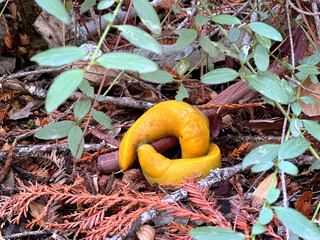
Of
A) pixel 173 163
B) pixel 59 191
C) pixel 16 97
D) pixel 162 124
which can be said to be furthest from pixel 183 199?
pixel 16 97

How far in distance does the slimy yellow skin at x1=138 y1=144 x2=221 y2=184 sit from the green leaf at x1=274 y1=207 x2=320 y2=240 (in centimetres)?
88

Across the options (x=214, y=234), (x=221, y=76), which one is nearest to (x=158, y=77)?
(x=221, y=76)

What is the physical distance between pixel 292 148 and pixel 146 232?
837 mm

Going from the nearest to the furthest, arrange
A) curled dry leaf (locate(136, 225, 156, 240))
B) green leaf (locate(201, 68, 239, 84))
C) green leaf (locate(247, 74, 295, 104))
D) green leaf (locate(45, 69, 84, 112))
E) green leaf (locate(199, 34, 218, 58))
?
green leaf (locate(45, 69, 84, 112)) → green leaf (locate(247, 74, 295, 104)) → green leaf (locate(201, 68, 239, 84)) → curled dry leaf (locate(136, 225, 156, 240)) → green leaf (locate(199, 34, 218, 58))

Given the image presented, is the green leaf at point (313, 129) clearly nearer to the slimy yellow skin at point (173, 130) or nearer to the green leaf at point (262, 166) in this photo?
the green leaf at point (262, 166)

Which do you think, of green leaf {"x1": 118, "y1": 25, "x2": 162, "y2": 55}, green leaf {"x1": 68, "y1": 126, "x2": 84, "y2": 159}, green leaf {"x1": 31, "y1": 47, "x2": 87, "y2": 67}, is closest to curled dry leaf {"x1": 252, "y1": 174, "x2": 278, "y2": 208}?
green leaf {"x1": 68, "y1": 126, "x2": 84, "y2": 159}

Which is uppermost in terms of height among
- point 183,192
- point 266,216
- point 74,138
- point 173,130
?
point 266,216

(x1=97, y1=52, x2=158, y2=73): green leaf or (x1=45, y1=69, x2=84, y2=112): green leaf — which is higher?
(x1=97, y1=52, x2=158, y2=73): green leaf

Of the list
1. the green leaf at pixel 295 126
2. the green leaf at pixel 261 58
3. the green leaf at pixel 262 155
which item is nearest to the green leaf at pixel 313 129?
the green leaf at pixel 295 126

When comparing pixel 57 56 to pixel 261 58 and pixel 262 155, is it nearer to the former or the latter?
pixel 262 155

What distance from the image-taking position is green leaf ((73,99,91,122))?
1.74 m

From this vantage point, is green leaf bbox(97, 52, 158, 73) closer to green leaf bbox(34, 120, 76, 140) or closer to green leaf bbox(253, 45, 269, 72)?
green leaf bbox(253, 45, 269, 72)

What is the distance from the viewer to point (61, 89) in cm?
88

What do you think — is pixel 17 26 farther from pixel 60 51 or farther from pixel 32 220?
pixel 60 51
